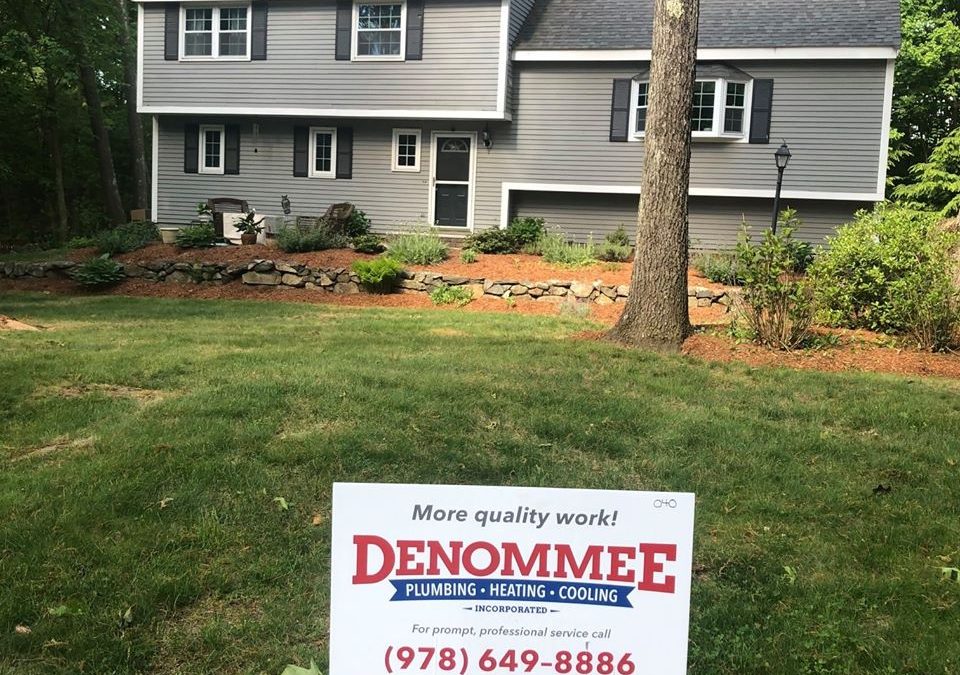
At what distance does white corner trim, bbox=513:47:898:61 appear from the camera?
14.7 metres

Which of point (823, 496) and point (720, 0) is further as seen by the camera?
point (720, 0)

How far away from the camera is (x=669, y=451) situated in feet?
15.5

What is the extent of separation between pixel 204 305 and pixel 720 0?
12.2 metres

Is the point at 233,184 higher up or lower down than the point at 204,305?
higher up

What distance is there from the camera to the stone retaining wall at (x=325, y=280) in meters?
11.7

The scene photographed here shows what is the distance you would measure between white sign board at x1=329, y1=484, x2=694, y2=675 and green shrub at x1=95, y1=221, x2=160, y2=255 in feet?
48.8

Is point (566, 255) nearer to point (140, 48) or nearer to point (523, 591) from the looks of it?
point (140, 48)

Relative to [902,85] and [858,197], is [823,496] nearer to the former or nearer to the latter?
[858,197]

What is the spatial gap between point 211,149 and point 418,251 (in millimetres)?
7825

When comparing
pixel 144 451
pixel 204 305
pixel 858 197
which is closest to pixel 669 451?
pixel 144 451

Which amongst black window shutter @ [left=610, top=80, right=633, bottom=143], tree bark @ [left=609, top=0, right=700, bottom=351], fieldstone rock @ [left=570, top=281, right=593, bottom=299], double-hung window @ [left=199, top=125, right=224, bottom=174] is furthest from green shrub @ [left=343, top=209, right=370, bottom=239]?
tree bark @ [left=609, top=0, right=700, bottom=351]

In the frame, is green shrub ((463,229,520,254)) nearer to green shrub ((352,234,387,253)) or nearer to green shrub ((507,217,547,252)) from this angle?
green shrub ((507,217,547,252))

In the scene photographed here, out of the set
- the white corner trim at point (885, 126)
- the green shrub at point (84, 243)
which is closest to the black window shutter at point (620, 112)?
the white corner trim at point (885, 126)

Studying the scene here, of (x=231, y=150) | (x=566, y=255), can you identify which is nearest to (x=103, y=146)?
(x=231, y=150)
